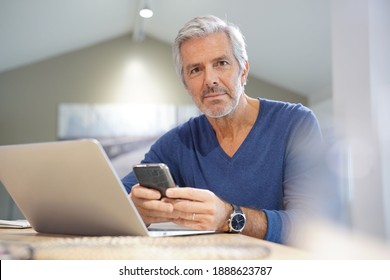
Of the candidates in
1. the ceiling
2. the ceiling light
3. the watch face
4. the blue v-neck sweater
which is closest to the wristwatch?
the watch face

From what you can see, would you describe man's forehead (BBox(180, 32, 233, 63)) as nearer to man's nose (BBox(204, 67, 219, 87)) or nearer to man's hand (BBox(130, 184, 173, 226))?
man's nose (BBox(204, 67, 219, 87))

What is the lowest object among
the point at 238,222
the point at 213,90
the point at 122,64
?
the point at 238,222

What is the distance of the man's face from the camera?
3.22ft

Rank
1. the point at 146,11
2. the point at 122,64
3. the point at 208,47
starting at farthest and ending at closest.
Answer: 1. the point at 122,64
2. the point at 146,11
3. the point at 208,47

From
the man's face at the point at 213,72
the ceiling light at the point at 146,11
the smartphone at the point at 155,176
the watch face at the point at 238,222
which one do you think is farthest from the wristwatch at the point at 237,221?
the ceiling light at the point at 146,11

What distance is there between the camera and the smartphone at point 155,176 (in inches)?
21.8

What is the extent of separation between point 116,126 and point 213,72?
145 inches

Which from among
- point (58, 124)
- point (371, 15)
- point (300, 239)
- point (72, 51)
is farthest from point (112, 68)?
point (300, 239)

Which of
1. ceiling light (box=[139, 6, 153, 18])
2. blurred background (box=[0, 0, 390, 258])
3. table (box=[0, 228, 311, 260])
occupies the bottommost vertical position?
table (box=[0, 228, 311, 260])

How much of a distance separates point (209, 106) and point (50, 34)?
343cm

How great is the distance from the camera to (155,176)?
1.89ft

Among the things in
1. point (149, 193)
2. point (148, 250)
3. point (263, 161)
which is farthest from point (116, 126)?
point (148, 250)

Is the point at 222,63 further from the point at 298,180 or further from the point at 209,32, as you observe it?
the point at 298,180

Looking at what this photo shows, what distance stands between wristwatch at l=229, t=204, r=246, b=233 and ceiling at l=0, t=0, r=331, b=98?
276 centimetres
